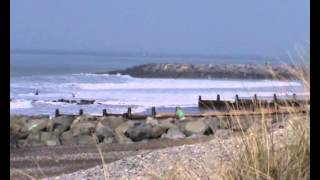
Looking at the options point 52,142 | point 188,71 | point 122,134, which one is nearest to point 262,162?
point 52,142

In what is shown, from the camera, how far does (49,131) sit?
63.6 feet

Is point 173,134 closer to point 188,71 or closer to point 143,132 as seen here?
point 143,132

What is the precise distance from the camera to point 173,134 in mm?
17156

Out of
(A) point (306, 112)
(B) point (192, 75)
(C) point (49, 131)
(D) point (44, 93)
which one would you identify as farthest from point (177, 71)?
(A) point (306, 112)

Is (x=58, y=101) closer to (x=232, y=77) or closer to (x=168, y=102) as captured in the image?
(x=168, y=102)

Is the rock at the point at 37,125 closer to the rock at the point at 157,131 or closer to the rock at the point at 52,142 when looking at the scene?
the rock at the point at 52,142

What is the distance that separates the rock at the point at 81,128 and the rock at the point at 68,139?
0.19 metres

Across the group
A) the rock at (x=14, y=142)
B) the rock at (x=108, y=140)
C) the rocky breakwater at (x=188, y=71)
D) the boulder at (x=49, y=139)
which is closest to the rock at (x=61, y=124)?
the boulder at (x=49, y=139)

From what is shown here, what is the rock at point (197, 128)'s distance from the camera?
16875 millimetres

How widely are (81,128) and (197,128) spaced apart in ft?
13.2

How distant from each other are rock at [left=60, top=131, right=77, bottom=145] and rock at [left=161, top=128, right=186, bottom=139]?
2.62 meters

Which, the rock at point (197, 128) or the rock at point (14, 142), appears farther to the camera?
the rock at point (197, 128)
